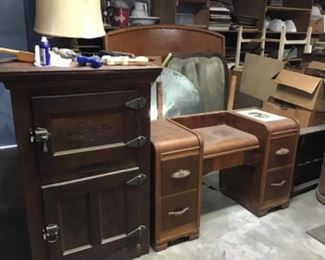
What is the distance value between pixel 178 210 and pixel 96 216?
1.52ft

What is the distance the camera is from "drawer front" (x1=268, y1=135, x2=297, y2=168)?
190 centimetres

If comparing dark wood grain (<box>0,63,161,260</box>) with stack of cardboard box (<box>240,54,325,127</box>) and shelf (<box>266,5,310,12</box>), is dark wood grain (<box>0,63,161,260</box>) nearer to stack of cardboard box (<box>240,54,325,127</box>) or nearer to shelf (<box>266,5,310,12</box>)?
stack of cardboard box (<box>240,54,325,127</box>)

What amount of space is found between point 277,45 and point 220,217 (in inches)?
96.9

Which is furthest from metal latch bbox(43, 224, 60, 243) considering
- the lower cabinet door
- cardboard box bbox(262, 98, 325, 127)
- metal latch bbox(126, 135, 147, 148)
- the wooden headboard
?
cardboard box bbox(262, 98, 325, 127)

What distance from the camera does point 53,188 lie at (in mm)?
1325

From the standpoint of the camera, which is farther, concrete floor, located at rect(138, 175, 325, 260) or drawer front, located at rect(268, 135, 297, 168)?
drawer front, located at rect(268, 135, 297, 168)

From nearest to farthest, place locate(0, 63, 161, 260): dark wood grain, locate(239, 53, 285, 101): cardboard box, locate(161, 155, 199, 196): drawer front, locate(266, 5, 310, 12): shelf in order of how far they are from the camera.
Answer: locate(0, 63, 161, 260): dark wood grain, locate(161, 155, 199, 196): drawer front, locate(239, 53, 285, 101): cardboard box, locate(266, 5, 310, 12): shelf

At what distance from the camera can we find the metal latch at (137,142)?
56.1 inches

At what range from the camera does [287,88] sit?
2.69 m

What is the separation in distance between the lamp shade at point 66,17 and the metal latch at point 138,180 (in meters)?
0.69

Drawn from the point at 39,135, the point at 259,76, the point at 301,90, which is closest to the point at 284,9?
the point at 259,76

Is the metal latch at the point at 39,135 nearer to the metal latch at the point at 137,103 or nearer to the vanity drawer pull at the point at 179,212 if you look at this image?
the metal latch at the point at 137,103

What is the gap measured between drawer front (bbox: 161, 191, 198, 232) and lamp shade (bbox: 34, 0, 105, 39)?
→ 92 centimetres

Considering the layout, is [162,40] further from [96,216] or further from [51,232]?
[51,232]
